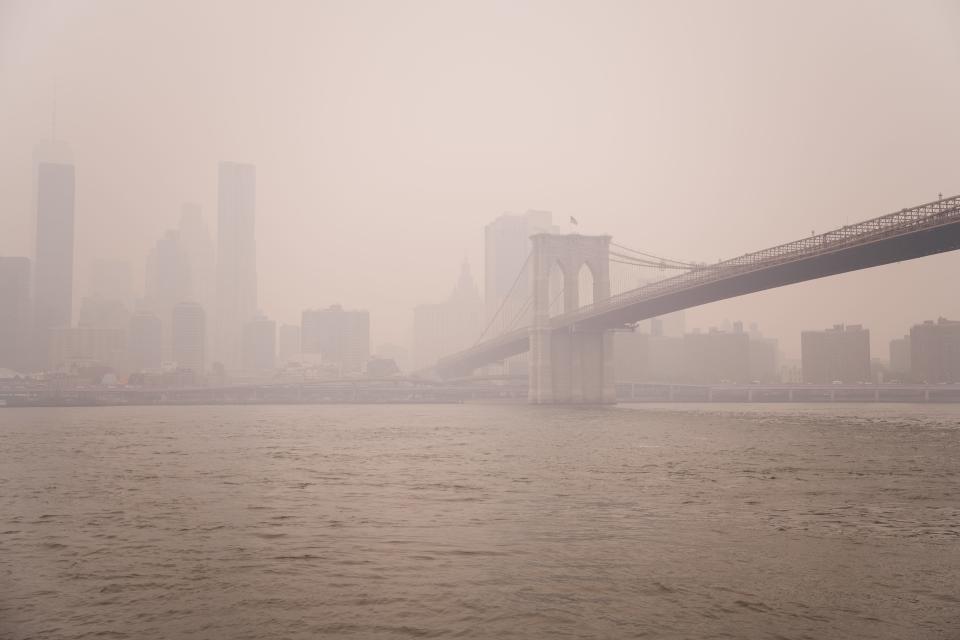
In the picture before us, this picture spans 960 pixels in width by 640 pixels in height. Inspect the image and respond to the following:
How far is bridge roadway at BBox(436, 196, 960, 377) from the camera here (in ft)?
131

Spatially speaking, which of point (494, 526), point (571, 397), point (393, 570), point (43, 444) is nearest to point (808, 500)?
point (494, 526)

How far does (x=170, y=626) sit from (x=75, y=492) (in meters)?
13.4

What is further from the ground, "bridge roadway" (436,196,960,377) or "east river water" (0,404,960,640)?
"bridge roadway" (436,196,960,377)

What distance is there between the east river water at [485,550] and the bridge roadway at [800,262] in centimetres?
1694

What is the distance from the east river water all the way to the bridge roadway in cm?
1694

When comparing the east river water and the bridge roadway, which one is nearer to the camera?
the east river water

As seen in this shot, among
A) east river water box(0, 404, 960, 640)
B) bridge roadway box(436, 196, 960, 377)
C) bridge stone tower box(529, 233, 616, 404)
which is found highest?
bridge roadway box(436, 196, 960, 377)

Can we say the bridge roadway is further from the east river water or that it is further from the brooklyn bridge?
the east river water

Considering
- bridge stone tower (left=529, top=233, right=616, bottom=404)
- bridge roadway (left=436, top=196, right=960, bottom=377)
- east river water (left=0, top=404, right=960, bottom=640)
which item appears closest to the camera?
east river water (left=0, top=404, right=960, bottom=640)

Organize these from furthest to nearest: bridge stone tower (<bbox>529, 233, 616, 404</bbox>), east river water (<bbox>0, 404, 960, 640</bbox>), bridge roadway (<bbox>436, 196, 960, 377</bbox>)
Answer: bridge stone tower (<bbox>529, 233, 616, 404</bbox>) < bridge roadway (<bbox>436, 196, 960, 377</bbox>) < east river water (<bbox>0, 404, 960, 640</bbox>)

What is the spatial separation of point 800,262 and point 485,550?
135 ft

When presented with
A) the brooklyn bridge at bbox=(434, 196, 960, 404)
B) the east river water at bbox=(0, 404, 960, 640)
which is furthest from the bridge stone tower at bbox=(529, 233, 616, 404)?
the east river water at bbox=(0, 404, 960, 640)

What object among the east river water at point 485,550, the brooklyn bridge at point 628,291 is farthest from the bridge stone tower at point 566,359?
the east river water at point 485,550

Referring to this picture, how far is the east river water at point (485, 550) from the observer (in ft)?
30.1
